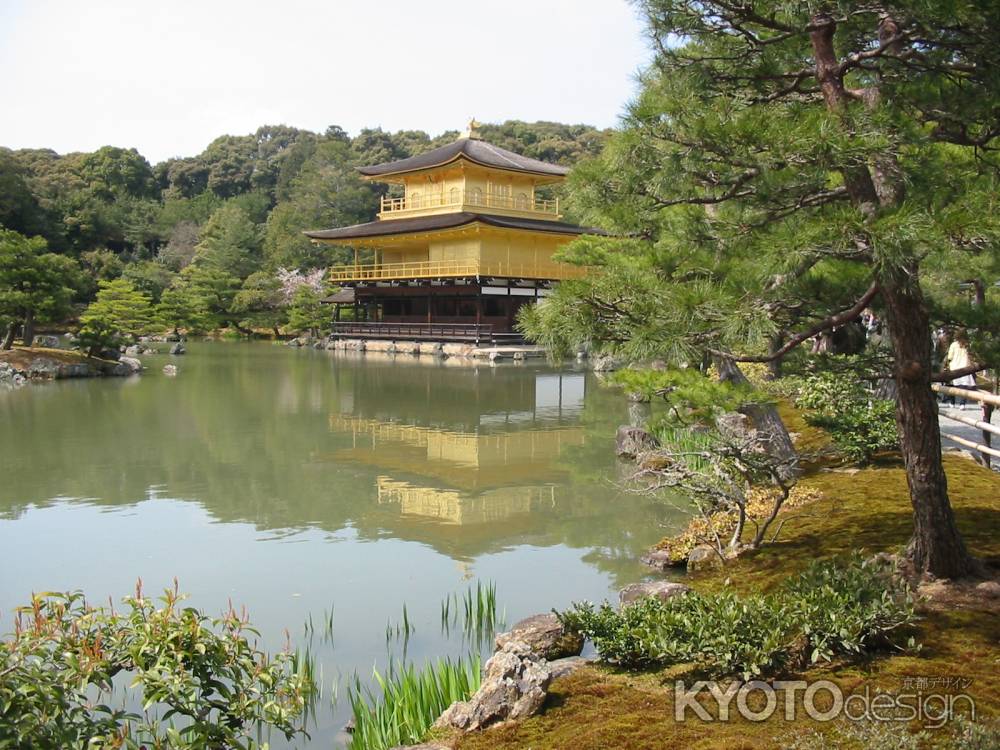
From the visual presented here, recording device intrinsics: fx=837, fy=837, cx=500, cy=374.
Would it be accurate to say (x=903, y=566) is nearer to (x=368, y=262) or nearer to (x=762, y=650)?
(x=762, y=650)

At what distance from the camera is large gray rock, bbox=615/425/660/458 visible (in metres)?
8.77

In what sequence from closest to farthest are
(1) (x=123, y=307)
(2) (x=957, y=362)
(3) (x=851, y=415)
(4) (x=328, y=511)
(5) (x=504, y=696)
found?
(5) (x=504, y=696) < (4) (x=328, y=511) < (3) (x=851, y=415) < (2) (x=957, y=362) < (1) (x=123, y=307)

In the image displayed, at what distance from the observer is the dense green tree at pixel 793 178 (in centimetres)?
318

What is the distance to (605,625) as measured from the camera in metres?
3.48

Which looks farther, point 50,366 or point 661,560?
point 50,366

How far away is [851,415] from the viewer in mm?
7078

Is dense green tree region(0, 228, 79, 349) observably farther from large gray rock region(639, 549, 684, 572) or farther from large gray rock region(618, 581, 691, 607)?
large gray rock region(618, 581, 691, 607)

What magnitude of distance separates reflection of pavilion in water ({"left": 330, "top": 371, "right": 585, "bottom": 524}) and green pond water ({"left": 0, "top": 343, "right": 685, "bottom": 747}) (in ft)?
0.11

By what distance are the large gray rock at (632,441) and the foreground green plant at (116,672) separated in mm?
6251

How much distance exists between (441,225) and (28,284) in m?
12.0

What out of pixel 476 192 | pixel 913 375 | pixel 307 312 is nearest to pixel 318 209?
pixel 307 312

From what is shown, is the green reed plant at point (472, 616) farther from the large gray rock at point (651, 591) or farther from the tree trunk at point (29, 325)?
the tree trunk at point (29, 325)

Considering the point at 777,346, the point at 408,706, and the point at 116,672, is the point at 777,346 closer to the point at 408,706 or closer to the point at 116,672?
the point at 408,706

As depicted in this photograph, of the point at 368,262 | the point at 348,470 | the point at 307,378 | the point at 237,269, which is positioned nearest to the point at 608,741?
the point at 348,470
